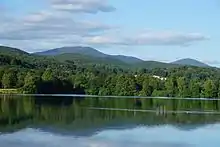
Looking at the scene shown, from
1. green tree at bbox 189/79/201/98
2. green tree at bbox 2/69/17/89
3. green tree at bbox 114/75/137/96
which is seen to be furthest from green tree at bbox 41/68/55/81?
green tree at bbox 189/79/201/98

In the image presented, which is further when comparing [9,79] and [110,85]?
[110,85]

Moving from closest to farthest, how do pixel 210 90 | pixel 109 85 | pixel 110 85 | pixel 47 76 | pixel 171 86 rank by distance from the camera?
pixel 210 90 → pixel 171 86 → pixel 47 76 → pixel 110 85 → pixel 109 85

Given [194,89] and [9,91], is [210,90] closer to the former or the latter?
[194,89]

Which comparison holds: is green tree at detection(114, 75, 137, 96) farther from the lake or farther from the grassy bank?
the lake

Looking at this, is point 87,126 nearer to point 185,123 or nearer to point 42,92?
point 185,123

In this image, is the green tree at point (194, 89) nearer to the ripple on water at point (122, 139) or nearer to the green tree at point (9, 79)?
the green tree at point (9, 79)

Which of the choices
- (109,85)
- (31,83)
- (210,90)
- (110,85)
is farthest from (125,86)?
(31,83)

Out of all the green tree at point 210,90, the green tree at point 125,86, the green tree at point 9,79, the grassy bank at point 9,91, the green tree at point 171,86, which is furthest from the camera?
the green tree at point 125,86

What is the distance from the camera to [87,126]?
41.6 m

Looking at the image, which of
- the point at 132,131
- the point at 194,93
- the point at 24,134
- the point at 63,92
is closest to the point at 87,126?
the point at 132,131

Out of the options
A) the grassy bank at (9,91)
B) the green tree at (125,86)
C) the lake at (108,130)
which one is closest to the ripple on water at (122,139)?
the lake at (108,130)

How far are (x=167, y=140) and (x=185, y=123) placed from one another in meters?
12.7

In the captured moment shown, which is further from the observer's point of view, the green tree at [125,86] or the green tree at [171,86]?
the green tree at [125,86]

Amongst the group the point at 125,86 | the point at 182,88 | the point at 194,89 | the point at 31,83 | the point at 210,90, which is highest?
the point at 31,83
